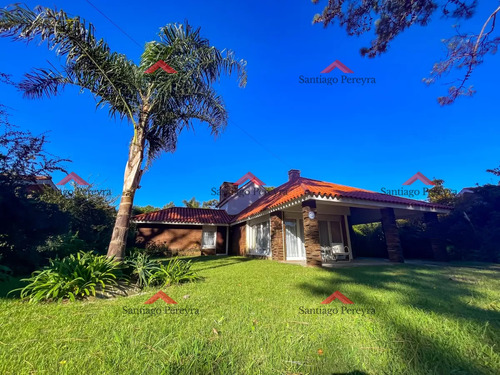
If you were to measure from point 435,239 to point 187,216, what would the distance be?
15.8 m

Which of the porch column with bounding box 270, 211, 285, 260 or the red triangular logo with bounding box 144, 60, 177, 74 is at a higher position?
the red triangular logo with bounding box 144, 60, 177, 74

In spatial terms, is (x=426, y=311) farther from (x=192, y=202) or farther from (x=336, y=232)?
(x=192, y=202)

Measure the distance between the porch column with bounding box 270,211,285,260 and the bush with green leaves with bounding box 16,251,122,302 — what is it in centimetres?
714

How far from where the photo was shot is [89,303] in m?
3.63

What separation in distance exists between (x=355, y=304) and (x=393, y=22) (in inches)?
370

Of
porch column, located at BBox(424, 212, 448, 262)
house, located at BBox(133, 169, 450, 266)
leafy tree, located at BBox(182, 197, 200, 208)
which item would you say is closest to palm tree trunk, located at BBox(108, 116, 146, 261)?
house, located at BBox(133, 169, 450, 266)

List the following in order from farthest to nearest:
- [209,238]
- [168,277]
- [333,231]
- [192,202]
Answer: [192,202] → [209,238] → [333,231] → [168,277]

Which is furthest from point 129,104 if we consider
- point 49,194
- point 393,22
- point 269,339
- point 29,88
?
point 393,22

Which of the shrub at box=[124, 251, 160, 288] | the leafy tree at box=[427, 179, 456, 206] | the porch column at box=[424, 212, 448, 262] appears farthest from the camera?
the leafy tree at box=[427, 179, 456, 206]

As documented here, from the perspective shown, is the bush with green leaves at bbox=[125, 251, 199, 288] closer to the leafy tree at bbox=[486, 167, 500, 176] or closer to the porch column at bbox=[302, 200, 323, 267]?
the porch column at bbox=[302, 200, 323, 267]

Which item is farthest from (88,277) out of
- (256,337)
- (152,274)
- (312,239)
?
(312,239)

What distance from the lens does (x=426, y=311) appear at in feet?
10.2

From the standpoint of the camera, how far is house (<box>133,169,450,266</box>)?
835 centimetres

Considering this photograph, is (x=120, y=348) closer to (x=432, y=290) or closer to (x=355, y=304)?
(x=355, y=304)
